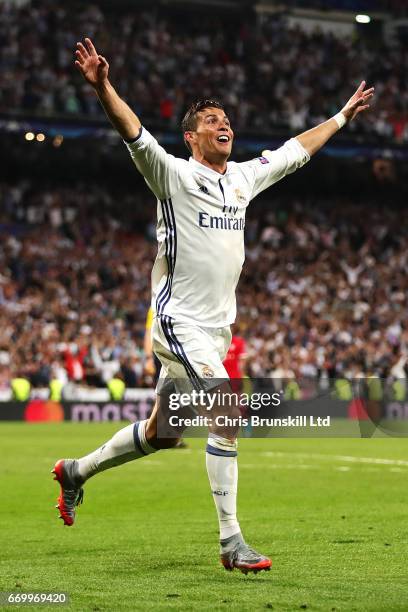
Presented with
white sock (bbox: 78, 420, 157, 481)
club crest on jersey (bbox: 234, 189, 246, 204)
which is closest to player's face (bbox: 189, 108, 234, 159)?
club crest on jersey (bbox: 234, 189, 246, 204)

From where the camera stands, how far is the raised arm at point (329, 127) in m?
8.34

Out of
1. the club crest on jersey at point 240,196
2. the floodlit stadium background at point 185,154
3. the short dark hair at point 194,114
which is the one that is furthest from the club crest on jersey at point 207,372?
the floodlit stadium background at point 185,154

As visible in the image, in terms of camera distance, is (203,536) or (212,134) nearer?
(212,134)

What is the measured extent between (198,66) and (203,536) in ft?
100

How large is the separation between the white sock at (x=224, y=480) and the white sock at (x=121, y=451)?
0.63 meters

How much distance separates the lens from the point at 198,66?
38312 millimetres

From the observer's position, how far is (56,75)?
A: 34.7 metres

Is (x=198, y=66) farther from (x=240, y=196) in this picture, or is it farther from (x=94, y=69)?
(x=94, y=69)

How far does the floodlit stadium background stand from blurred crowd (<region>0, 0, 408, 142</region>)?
59 mm

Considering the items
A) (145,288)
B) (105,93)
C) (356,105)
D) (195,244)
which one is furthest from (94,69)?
(145,288)

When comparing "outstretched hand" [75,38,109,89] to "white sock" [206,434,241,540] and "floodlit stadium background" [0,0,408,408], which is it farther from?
"floodlit stadium background" [0,0,408,408]

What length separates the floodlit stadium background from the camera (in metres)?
31.6

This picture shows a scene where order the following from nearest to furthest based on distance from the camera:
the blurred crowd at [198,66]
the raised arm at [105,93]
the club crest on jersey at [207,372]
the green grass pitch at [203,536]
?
the green grass pitch at [203,536] < the raised arm at [105,93] < the club crest on jersey at [207,372] < the blurred crowd at [198,66]

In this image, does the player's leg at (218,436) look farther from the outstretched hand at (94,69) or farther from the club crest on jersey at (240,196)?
the outstretched hand at (94,69)
